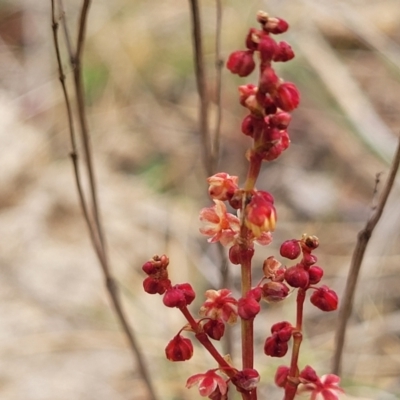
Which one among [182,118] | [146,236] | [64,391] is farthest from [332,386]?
[182,118]

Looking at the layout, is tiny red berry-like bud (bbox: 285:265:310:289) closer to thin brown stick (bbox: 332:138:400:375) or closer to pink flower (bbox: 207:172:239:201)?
pink flower (bbox: 207:172:239:201)

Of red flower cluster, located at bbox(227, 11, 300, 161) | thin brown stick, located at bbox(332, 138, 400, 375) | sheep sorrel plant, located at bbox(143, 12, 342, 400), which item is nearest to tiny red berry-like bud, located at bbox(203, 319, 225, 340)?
sheep sorrel plant, located at bbox(143, 12, 342, 400)

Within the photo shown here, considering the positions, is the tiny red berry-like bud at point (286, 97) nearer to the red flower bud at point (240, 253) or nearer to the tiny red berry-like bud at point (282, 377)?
the red flower bud at point (240, 253)

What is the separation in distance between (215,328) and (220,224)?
0.22ft

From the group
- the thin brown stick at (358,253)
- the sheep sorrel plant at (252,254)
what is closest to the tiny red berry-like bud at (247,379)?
the sheep sorrel plant at (252,254)

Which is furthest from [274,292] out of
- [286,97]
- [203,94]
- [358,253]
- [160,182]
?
[160,182]

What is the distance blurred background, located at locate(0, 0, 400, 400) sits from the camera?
126 centimetres

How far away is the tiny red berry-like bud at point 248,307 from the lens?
42 cm

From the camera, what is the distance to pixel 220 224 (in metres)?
0.43

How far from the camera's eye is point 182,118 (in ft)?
5.97

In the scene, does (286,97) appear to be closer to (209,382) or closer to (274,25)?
(274,25)

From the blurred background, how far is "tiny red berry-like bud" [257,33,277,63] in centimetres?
76

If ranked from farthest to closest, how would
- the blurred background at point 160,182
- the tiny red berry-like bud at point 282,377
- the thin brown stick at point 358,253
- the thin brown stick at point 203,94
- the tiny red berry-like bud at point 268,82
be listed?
the blurred background at point 160,182 → the thin brown stick at point 203,94 → the thin brown stick at point 358,253 → the tiny red berry-like bud at point 282,377 → the tiny red berry-like bud at point 268,82

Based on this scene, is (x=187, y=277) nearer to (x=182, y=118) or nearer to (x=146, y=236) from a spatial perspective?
(x=146, y=236)
